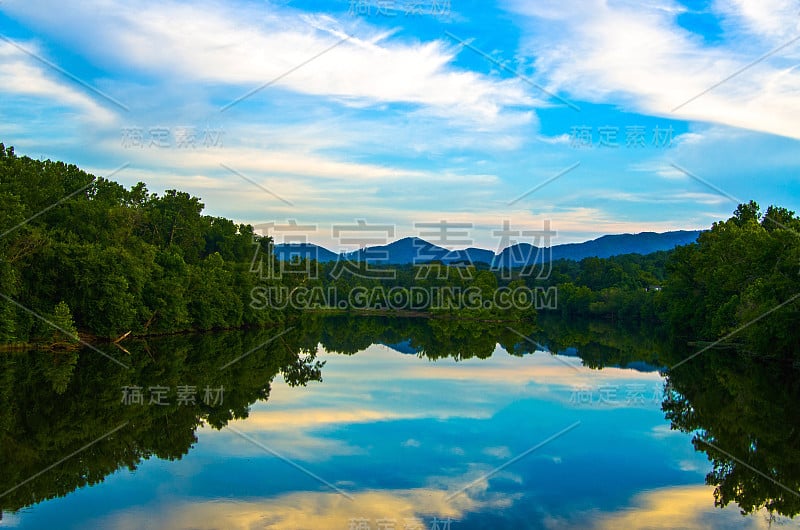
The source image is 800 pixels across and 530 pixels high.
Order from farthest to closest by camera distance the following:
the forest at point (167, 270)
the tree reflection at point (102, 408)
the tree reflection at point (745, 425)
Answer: the forest at point (167, 270) → the tree reflection at point (102, 408) → the tree reflection at point (745, 425)

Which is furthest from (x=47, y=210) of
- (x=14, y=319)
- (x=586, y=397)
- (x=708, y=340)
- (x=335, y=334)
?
(x=708, y=340)

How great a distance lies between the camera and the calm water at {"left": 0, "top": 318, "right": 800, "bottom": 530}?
10.7 meters

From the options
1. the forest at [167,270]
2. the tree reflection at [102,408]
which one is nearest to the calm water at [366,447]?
the tree reflection at [102,408]

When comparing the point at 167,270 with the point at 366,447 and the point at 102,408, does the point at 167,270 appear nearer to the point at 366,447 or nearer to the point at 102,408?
the point at 102,408

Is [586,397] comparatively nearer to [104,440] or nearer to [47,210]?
[104,440]

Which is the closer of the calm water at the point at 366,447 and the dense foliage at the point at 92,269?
the calm water at the point at 366,447

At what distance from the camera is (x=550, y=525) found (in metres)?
10.1

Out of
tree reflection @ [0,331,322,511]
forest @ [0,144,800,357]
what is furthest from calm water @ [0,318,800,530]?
forest @ [0,144,800,357]

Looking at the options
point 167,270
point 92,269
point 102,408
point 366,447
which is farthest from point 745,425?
point 167,270

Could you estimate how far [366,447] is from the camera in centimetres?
1490

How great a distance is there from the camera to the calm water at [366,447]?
10.7 meters

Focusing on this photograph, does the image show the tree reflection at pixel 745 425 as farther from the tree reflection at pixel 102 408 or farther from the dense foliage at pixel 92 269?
the dense foliage at pixel 92 269

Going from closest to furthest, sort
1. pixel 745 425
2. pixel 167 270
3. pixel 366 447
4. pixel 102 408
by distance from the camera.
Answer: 1. pixel 366 447
2. pixel 745 425
3. pixel 102 408
4. pixel 167 270

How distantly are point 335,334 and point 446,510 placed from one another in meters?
43.1
